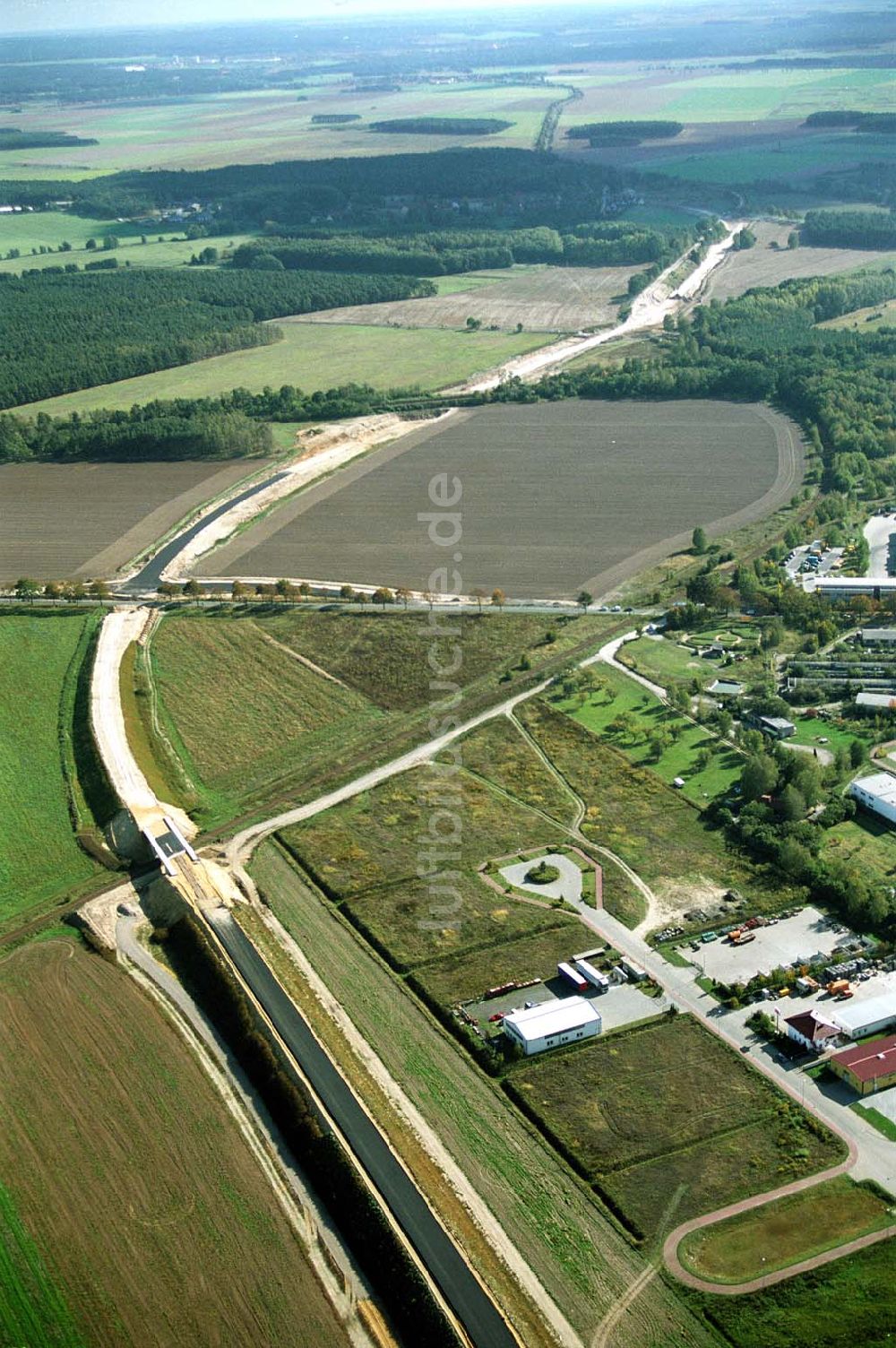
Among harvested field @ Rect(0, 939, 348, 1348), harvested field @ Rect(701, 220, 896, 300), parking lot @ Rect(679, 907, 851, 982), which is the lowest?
harvested field @ Rect(0, 939, 348, 1348)

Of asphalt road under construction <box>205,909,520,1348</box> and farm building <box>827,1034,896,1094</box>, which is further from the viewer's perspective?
farm building <box>827,1034,896,1094</box>

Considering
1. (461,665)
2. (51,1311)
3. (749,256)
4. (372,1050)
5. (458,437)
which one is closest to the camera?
(51,1311)

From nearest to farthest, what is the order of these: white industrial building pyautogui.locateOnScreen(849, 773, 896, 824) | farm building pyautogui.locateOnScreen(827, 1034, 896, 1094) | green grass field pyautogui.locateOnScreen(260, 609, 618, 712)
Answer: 1. farm building pyautogui.locateOnScreen(827, 1034, 896, 1094)
2. white industrial building pyautogui.locateOnScreen(849, 773, 896, 824)
3. green grass field pyautogui.locateOnScreen(260, 609, 618, 712)

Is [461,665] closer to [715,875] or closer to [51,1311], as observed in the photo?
[715,875]

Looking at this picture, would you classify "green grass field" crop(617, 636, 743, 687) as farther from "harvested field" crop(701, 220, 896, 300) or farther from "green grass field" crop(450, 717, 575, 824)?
"harvested field" crop(701, 220, 896, 300)

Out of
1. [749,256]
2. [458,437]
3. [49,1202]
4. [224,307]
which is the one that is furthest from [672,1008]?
[749,256]

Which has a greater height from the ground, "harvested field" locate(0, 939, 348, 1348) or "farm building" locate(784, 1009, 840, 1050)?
"farm building" locate(784, 1009, 840, 1050)

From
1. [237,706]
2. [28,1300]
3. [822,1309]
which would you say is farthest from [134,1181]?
[237,706]

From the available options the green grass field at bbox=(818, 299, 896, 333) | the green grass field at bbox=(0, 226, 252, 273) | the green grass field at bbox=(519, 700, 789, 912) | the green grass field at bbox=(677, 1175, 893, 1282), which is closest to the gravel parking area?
the green grass field at bbox=(677, 1175, 893, 1282)
